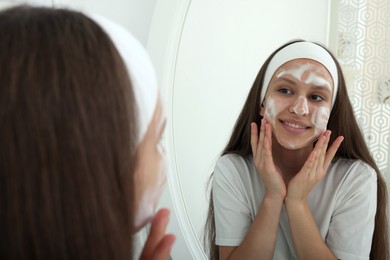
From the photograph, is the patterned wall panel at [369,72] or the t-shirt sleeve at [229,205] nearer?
the t-shirt sleeve at [229,205]

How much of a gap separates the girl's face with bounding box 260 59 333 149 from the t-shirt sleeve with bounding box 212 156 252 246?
0.12 meters

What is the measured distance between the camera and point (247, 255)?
0.75 m

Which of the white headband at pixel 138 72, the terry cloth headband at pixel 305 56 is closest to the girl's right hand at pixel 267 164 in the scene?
the terry cloth headband at pixel 305 56

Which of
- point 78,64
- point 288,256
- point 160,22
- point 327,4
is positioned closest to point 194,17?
point 160,22

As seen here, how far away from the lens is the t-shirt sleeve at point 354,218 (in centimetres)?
76

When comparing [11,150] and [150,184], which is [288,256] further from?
[11,150]

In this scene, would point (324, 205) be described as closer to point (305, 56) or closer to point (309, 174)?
point (309, 174)

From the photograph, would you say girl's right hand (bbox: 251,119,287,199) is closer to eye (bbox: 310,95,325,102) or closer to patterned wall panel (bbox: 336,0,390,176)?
eye (bbox: 310,95,325,102)

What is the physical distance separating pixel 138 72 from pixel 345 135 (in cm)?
62

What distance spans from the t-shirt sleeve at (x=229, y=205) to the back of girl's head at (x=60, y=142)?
1.59 feet

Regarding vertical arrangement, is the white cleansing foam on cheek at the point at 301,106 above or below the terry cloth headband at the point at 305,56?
below

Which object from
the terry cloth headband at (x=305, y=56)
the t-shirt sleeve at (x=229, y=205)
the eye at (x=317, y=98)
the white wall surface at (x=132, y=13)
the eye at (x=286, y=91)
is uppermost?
the white wall surface at (x=132, y=13)

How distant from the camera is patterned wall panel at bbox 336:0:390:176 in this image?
96 cm

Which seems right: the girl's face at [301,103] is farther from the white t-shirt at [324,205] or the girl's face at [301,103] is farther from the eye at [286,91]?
the white t-shirt at [324,205]
